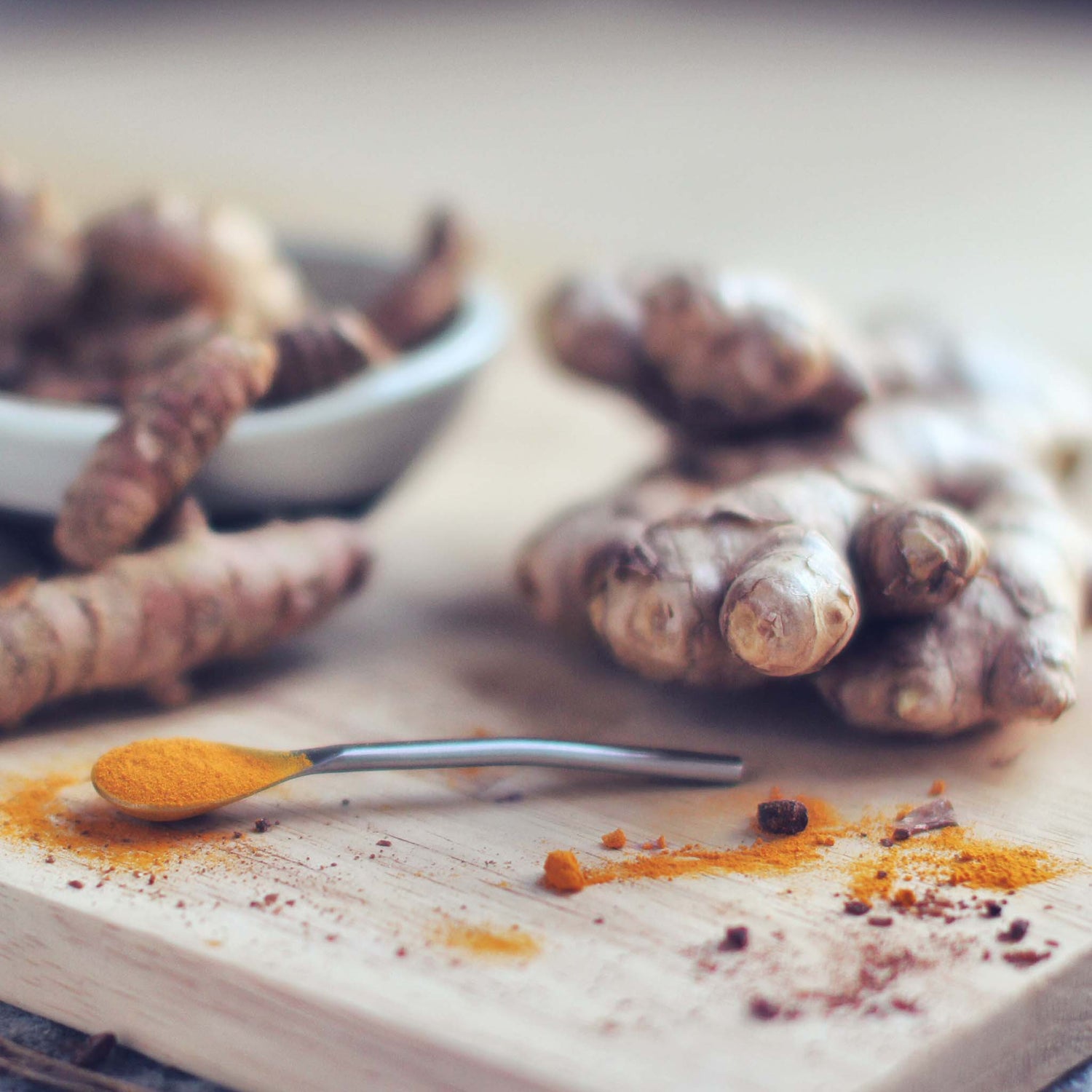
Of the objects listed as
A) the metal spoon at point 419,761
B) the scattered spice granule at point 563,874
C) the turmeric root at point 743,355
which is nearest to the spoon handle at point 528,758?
the metal spoon at point 419,761

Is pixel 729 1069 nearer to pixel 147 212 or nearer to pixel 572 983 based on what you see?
pixel 572 983

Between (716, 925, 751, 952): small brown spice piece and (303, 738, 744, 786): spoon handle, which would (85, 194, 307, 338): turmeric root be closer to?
(303, 738, 744, 786): spoon handle

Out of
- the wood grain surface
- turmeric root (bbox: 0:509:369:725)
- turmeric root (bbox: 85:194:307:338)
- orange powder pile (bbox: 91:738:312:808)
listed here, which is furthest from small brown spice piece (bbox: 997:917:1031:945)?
turmeric root (bbox: 85:194:307:338)

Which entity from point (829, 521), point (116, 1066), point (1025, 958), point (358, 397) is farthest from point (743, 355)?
point (116, 1066)

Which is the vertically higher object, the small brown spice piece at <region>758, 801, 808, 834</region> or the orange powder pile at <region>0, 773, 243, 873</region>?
the small brown spice piece at <region>758, 801, 808, 834</region>

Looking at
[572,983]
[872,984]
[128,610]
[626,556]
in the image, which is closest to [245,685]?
[128,610]

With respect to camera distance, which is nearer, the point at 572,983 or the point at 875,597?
the point at 572,983
